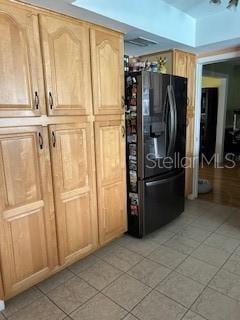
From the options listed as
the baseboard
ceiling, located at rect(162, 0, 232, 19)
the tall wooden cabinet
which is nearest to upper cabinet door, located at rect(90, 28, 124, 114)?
the tall wooden cabinet

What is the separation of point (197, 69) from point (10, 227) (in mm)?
3049

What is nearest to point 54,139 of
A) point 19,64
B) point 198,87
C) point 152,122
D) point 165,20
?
point 19,64

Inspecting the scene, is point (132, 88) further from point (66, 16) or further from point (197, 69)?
point (197, 69)

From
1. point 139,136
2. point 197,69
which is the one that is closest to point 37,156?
point 139,136

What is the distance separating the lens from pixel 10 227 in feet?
5.50

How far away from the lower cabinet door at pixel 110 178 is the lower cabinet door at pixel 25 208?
0.54m

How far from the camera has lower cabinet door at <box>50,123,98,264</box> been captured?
1.92 meters

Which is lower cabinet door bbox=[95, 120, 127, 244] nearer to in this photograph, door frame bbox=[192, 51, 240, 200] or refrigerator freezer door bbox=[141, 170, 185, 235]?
refrigerator freezer door bbox=[141, 170, 185, 235]

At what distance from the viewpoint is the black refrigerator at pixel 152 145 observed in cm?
232

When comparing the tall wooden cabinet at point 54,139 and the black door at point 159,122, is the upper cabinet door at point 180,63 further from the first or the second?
the tall wooden cabinet at point 54,139

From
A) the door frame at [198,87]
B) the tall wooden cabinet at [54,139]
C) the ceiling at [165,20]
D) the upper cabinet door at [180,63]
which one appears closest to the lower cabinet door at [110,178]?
the tall wooden cabinet at [54,139]

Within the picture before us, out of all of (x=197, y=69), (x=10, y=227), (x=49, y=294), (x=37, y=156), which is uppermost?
(x=197, y=69)

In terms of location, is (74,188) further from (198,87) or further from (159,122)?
(198,87)

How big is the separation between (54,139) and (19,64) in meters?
0.57
